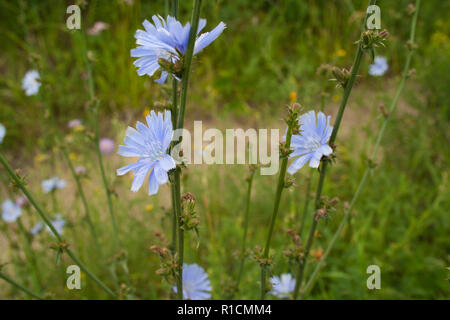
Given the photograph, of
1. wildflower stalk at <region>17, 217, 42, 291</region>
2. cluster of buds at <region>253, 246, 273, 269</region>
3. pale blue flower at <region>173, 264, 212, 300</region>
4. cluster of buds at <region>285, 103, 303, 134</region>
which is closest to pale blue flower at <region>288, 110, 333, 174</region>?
cluster of buds at <region>285, 103, 303, 134</region>

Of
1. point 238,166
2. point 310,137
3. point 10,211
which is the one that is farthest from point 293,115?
point 10,211

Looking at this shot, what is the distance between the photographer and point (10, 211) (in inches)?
115

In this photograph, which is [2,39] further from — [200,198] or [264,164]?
[264,164]

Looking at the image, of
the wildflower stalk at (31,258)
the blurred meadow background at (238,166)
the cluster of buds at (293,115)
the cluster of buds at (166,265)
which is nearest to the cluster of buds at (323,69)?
the blurred meadow background at (238,166)

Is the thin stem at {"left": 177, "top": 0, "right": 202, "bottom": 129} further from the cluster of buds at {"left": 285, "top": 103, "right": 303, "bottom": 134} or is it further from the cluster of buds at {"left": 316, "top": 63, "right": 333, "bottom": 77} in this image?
the cluster of buds at {"left": 316, "top": 63, "right": 333, "bottom": 77}

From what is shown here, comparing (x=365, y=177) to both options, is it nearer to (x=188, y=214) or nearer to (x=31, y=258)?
(x=188, y=214)

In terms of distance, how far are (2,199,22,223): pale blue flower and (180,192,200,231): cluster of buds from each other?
2.01 metres

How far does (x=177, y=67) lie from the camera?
1.14 metres

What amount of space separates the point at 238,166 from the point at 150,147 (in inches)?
78.9

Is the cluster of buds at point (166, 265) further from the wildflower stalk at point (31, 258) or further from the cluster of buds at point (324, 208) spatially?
the wildflower stalk at point (31, 258)

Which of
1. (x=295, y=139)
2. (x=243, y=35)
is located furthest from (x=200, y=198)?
(x=243, y=35)

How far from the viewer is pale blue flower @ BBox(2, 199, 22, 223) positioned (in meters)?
2.82

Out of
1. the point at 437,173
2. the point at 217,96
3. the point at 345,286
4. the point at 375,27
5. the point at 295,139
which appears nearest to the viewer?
the point at 375,27
